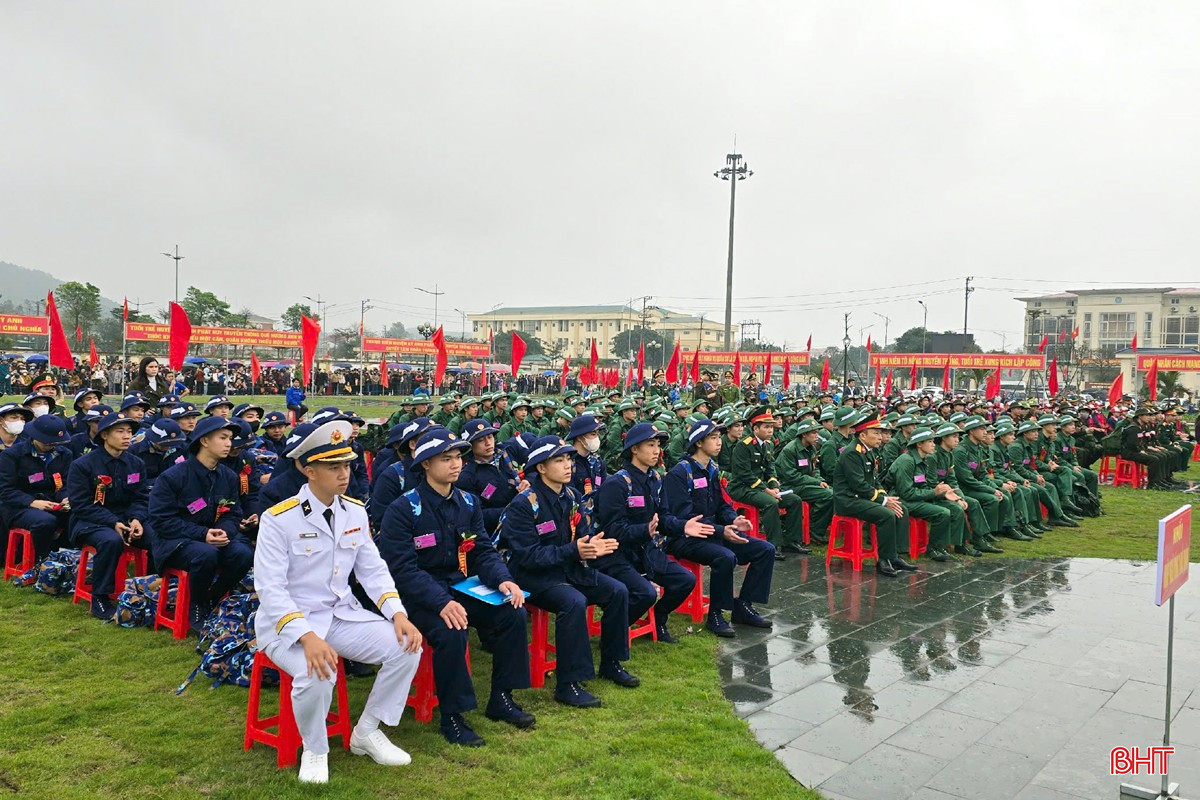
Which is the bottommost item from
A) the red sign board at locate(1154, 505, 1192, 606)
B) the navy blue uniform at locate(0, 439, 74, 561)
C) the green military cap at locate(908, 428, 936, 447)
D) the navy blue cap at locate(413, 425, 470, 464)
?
the navy blue uniform at locate(0, 439, 74, 561)

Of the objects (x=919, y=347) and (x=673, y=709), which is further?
(x=919, y=347)

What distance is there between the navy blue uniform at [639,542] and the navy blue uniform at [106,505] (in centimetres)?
350

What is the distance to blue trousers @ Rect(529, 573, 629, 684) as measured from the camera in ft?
16.7

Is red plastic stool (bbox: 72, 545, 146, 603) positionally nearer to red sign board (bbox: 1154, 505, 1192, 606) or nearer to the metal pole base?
the metal pole base

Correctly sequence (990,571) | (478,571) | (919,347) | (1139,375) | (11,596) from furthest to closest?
1. (919,347)
2. (1139,375)
3. (990,571)
4. (11,596)
5. (478,571)

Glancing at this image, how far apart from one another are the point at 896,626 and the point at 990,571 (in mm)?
2926

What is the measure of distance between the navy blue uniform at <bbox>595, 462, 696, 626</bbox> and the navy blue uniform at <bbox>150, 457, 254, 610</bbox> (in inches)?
109

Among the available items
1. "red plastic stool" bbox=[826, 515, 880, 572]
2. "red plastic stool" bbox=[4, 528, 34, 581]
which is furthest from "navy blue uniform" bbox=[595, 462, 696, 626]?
"red plastic stool" bbox=[4, 528, 34, 581]

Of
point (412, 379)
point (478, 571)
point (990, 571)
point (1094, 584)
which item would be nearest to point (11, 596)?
point (478, 571)

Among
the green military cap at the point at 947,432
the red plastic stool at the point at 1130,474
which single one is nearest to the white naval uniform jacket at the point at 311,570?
the green military cap at the point at 947,432

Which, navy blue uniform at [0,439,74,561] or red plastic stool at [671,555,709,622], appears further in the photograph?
navy blue uniform at [0,439,74,561]

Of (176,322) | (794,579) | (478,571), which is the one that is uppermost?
(176,322)

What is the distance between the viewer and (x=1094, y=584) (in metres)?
8.52

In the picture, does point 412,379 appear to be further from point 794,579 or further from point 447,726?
point 447,726
